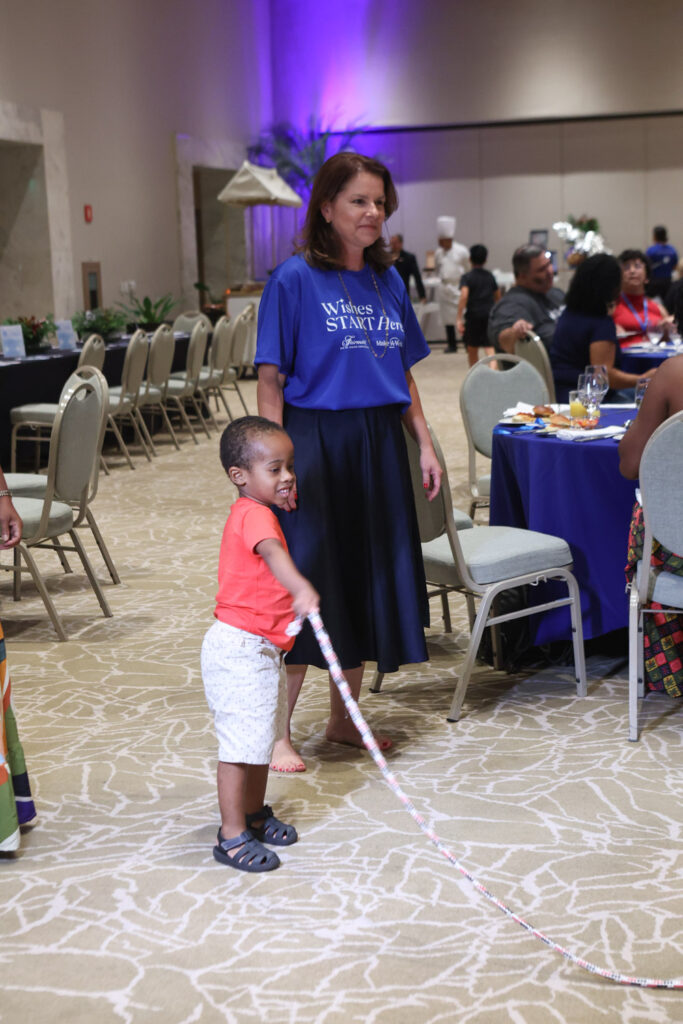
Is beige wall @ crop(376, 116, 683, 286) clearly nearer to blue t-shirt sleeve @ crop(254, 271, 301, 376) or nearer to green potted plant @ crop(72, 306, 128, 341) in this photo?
green potted plant @ crop(72, 306, 128, 341)

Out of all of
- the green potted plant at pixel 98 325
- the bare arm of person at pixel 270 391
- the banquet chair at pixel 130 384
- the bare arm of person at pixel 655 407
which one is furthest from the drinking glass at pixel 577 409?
the green potted plant at pixel 98 325

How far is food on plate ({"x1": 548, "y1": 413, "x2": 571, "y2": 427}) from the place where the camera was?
4184mm

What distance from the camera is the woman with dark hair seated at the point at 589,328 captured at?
5520 millimetres

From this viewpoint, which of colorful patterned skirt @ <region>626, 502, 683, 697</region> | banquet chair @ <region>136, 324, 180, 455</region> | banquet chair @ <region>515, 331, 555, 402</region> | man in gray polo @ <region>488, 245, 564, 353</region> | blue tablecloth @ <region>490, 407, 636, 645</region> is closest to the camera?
colorful patterned skirt @ <region>626, 502, 683, 697</region>

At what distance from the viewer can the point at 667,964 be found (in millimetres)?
2242

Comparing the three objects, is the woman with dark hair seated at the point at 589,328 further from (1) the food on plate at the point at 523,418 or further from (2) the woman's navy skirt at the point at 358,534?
(2) the woman's navy skirt at the point at 358,534

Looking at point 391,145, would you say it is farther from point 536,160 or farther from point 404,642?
point 404,642

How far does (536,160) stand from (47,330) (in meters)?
11.1

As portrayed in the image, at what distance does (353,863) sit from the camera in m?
2.67

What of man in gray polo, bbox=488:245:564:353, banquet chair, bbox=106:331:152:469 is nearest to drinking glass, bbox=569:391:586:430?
man in gray polo, bbox=488:245:564:353

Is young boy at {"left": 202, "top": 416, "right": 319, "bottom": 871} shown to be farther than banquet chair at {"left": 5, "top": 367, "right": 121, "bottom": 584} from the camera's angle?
No

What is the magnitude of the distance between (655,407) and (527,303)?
3.40 meters

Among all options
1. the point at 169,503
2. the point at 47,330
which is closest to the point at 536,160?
the point at 47,330

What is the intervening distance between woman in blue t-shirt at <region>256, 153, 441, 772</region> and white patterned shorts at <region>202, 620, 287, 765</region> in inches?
20.0
